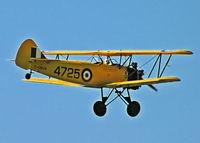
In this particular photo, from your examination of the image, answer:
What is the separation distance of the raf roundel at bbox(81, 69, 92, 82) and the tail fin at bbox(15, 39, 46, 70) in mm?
2138

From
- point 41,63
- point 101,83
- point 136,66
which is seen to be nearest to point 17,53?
point 41,63

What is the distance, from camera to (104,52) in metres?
32.3

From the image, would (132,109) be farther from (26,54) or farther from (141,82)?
(26,54)

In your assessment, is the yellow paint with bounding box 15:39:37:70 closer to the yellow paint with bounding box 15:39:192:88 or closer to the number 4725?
the yellow paint with bounding box 15:39:192:88

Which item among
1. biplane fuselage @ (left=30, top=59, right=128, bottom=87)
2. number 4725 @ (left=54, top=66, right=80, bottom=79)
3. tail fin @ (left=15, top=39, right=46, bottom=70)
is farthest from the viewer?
A: number 4725 @ (left=54, top=66, right=80, bottom=79)

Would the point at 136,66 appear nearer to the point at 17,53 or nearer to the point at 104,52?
the point at 104,52

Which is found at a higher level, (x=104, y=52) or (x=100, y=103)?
(x=104, y=52)

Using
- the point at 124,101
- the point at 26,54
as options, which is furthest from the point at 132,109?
the point at 26,54

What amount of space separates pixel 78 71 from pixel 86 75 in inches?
16.2

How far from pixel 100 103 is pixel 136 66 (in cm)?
253

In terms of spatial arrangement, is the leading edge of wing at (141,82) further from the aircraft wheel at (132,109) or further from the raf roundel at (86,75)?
the aircraft wheel at (132,109)

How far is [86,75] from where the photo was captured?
101 feet

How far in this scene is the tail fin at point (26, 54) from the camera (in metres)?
30.0

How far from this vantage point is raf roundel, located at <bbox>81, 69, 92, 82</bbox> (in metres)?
30.9
